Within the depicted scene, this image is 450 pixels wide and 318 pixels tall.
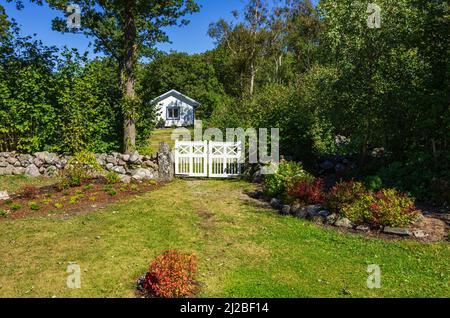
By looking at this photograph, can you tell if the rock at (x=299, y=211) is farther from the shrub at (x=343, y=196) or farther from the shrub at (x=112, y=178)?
the shrub at (x=112, y=178)

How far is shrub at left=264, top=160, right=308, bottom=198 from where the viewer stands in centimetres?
1226

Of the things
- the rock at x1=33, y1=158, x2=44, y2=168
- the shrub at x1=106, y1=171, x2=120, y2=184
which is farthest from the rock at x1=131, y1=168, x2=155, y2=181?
the rock at x1=33, y1=158, x2=44, y2=168

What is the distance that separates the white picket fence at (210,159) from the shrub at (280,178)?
11.2 ft

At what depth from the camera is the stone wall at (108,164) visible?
15032 mm

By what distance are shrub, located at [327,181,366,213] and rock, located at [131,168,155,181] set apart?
23.9 feet

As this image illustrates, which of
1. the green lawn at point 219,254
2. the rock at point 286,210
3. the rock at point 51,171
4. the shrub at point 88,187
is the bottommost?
the green lawn at point 219,254

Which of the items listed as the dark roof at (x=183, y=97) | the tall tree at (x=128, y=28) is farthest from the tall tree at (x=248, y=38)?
the tall tree at (x=128, y=28)

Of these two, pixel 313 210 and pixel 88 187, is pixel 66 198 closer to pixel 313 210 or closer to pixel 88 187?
pixel 88 187

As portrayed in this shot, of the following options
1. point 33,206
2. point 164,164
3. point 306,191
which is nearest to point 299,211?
point 306,191

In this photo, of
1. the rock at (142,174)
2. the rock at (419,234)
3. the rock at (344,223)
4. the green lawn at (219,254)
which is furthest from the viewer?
the rock at (142,174)

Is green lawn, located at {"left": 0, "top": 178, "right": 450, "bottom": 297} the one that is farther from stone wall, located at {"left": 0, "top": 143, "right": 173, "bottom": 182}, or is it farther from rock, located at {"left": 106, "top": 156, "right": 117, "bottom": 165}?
rock, located at {"left": 106, "top": 156, "right": 117, "bottom": 165}

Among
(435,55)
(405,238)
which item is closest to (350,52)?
(435,55)

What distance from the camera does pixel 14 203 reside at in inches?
443
